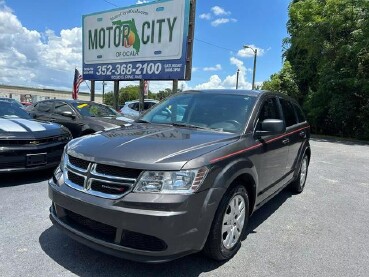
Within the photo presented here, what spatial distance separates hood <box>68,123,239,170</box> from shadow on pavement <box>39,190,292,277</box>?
98cm

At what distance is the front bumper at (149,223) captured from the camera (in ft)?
8.71

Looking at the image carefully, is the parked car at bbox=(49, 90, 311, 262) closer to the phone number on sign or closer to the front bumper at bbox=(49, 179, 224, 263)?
the front bumper at bbox=(49, 179, 224, 263)

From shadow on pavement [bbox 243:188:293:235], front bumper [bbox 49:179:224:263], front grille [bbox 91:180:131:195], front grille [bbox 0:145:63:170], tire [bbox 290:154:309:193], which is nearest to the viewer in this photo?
front bumper [bbox 49:179:224:263]

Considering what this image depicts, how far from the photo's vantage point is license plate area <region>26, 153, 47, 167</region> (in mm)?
5523

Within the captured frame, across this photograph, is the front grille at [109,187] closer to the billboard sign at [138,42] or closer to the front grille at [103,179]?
the front grille at [103,179]

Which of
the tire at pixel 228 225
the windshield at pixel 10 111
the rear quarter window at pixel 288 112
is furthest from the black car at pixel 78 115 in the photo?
the tire at pixel 228 225

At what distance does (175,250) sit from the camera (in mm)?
2725

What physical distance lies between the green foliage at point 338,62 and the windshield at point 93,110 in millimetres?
12683

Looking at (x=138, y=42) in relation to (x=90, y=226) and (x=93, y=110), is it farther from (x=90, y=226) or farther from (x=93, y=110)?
(x=90, y=226)

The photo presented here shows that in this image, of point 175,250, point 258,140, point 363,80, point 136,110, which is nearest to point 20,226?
point 175,250

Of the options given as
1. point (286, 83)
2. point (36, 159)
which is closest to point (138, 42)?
point (36, 159)

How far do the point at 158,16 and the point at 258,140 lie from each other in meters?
9.42

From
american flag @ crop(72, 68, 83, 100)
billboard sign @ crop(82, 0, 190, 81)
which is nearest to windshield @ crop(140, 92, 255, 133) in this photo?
billboard sign @ crop(82, 0, 190, 81)

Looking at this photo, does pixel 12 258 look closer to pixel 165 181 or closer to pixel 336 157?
pixel 165 181
